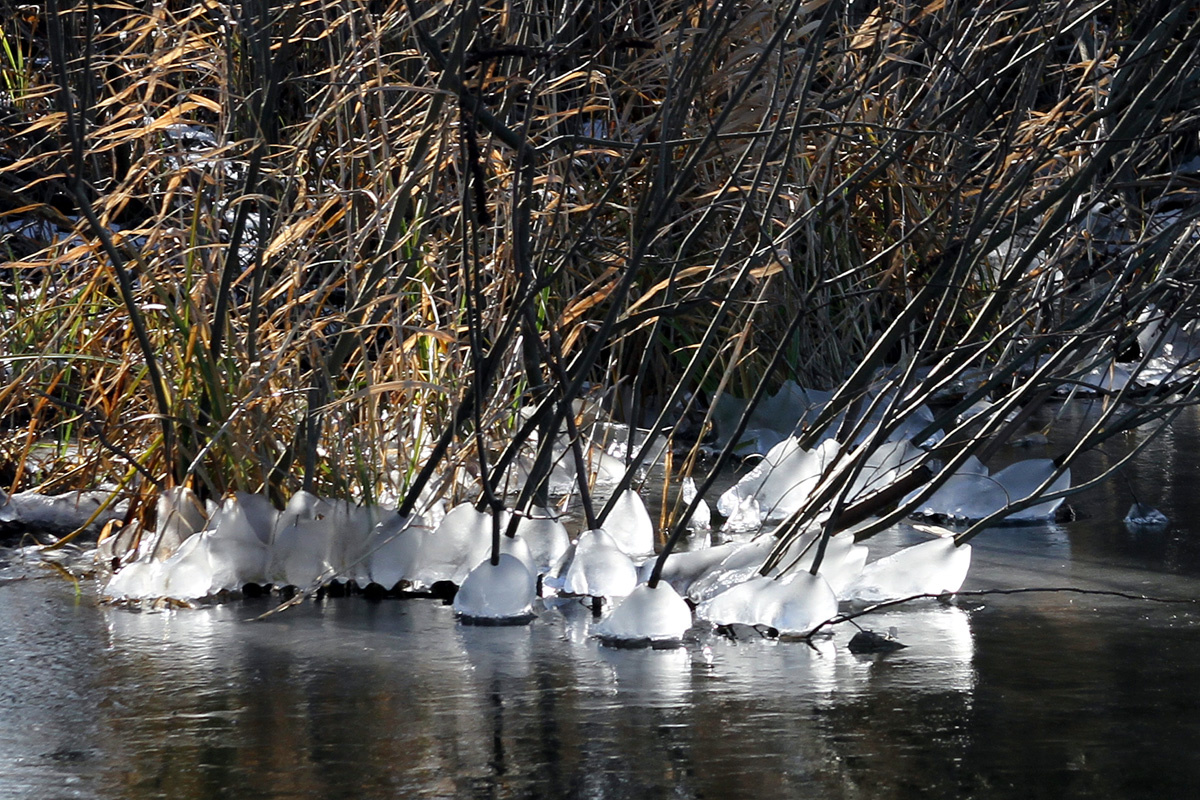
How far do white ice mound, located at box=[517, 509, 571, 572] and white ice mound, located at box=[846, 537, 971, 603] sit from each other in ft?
2.24

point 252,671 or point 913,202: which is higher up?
point 913,202

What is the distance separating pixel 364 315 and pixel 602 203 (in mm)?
810

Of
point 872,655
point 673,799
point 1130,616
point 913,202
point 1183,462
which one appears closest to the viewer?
point 673,799

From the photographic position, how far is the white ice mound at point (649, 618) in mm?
3111

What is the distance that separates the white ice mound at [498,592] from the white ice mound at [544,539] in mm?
333

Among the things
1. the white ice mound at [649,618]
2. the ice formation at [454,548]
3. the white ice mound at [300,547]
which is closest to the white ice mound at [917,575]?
the white ice mound at [649,618]

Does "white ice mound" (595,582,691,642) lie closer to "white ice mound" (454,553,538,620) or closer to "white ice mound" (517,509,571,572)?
Answer: "white ice mound" (454,553,538,620)

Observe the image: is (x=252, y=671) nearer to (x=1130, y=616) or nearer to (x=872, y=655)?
(x=872, y=655)

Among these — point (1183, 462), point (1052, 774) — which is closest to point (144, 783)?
point (1052, 774)

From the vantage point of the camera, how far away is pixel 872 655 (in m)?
2.99

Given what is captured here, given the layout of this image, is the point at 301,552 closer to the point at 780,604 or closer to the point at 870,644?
the point at 780,604

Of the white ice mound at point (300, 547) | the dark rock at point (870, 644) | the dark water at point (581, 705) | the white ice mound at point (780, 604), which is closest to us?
the dark water at point (581, 705)

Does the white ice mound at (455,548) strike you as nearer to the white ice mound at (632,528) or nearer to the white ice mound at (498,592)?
the white ice mound at (498,592)

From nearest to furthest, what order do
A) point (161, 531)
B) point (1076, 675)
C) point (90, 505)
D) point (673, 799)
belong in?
point (673, 799) → point (1076, 675) → point (161, 531) → point (90, 505)
